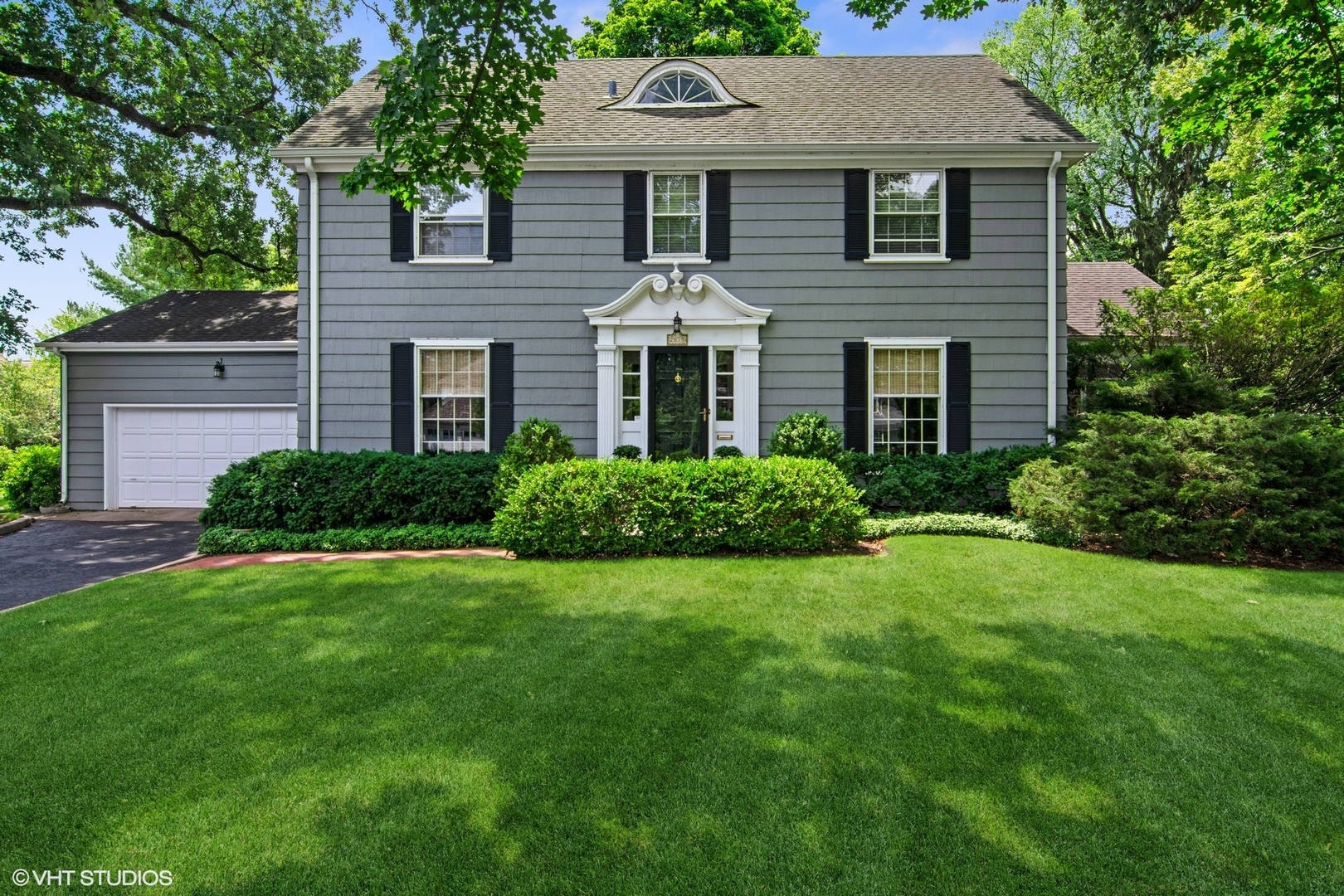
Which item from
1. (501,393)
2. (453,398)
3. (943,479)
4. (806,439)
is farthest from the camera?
(453,398)

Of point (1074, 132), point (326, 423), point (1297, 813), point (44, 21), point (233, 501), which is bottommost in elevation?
point (1297, 813)

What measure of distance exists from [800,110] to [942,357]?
4.64m

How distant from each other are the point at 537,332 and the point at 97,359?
8537mm

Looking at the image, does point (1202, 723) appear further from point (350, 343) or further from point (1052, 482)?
point (350, 343)

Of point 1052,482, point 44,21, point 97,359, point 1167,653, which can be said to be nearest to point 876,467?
point 1052,482

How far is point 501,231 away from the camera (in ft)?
33.2

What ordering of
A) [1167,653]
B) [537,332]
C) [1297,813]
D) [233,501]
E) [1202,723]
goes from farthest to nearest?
[537,332] < [233,501] < [1167,653] < [1202,723] < [1297,813]

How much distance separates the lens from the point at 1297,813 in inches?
104

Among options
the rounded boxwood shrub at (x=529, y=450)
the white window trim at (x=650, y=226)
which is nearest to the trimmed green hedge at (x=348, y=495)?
the rounded boxwood shrub at (x=529, y=450)

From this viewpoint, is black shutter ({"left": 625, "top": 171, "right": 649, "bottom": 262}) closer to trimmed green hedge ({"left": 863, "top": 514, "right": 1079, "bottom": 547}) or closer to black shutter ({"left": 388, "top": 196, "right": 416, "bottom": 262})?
black shutter ({"left": 388, "top": 196, "right": 416, "bottom": 262})

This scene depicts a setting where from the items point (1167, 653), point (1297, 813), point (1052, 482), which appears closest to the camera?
point (1297, 813)

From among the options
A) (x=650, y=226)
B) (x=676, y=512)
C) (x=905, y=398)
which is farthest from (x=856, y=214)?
(x=676, y=512)

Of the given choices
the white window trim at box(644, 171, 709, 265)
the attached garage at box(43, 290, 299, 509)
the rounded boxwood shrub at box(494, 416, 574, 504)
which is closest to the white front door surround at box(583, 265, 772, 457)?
the white window trim at box(644, 171, 709, 265)

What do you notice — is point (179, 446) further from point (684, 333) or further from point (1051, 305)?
point (1051, 305)
